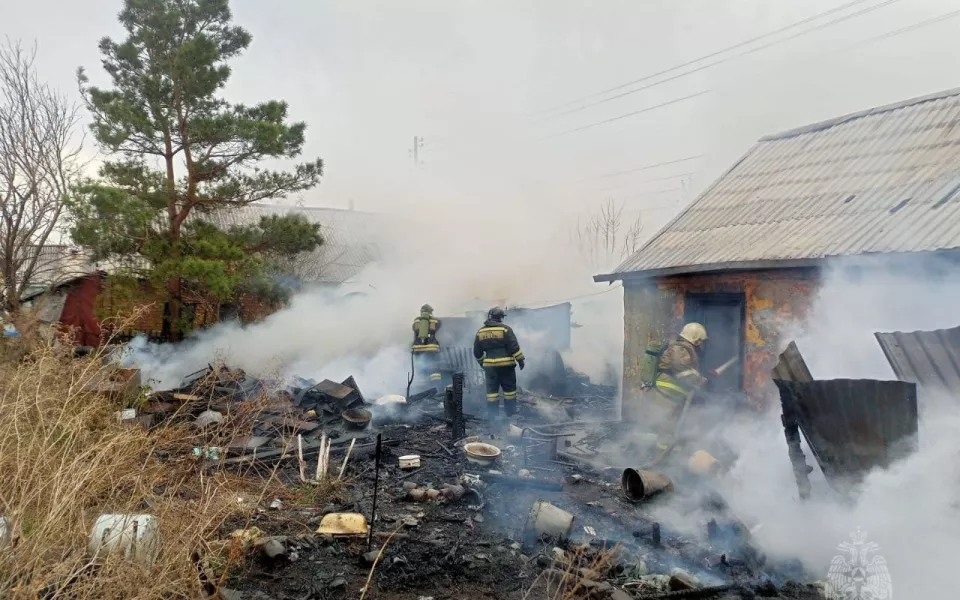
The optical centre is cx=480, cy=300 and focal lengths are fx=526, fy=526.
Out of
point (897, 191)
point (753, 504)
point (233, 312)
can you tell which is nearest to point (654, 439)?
point (753, 504)

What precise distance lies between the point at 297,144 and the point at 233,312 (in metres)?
5.93

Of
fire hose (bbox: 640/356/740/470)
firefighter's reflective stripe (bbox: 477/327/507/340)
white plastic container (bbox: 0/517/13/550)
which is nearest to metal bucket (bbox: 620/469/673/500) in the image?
fire hose (bbox: 640/356/740/470)

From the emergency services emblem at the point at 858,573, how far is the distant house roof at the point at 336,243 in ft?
71.7

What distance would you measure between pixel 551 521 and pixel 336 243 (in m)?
29.8

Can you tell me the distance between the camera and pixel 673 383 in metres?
6.37

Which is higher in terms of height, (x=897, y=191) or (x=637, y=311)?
(x=897, y=191)

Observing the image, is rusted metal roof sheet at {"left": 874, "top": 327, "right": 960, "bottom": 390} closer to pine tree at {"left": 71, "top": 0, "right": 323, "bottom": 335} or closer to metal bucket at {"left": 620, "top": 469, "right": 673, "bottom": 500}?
metal bucket at {"left": 620, "top": 469, "right": 673, "bottom": 500}

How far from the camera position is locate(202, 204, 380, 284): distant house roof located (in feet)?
84.3

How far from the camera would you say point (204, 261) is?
11.4 metres

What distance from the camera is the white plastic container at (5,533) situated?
2.65 meters

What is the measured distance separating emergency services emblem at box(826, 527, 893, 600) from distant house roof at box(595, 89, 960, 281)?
3.52m

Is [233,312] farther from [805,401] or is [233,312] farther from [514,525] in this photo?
[805,401]

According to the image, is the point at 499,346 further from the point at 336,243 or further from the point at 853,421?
the point at 336,243

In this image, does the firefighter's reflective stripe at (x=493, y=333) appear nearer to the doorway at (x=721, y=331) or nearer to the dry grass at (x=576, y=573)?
the doorway at (x=721, y=331)
